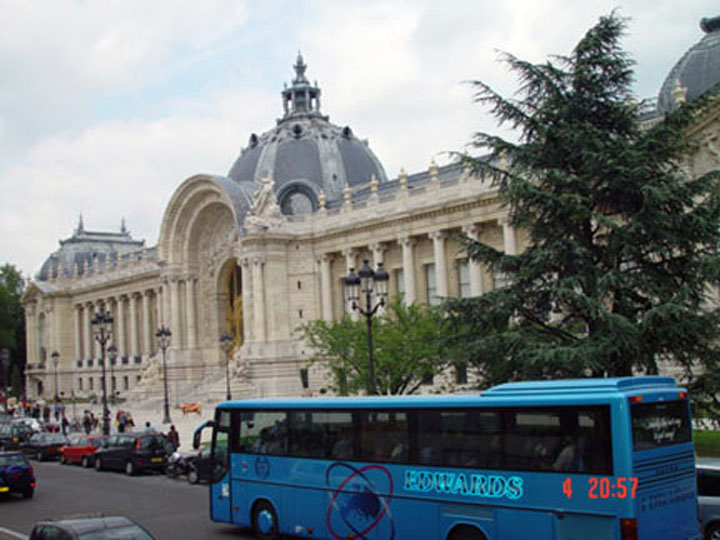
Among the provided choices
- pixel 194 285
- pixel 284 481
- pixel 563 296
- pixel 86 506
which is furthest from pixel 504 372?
pixel 194 285

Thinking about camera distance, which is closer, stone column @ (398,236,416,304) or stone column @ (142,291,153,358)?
stone column @ (398,236,416,304)

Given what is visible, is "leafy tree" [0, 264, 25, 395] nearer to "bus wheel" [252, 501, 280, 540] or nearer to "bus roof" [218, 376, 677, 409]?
"bus wheel" [252, 501, 280, 540]

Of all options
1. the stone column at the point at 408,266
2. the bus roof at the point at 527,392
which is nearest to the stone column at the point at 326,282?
the stone column at the point at 408,266

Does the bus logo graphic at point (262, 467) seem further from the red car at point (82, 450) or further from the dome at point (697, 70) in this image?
the dome at point (697, 70)

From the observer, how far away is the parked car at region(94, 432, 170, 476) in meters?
26.5

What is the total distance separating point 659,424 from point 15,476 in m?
16.4

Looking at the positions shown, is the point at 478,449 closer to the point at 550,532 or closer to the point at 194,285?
the point at 550,532

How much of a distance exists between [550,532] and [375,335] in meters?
20.0

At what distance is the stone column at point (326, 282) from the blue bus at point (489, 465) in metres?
36.2

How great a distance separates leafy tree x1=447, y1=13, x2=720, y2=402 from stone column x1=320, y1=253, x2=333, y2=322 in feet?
103

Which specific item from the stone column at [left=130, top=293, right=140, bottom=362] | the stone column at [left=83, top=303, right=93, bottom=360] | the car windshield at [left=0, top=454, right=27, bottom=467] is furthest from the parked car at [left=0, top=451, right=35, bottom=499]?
the stone column at [left=83, top=303, right=93, bottom=360]

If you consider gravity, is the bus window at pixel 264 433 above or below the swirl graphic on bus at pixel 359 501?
above

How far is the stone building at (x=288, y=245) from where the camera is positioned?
45031mm

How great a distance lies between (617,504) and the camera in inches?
404
